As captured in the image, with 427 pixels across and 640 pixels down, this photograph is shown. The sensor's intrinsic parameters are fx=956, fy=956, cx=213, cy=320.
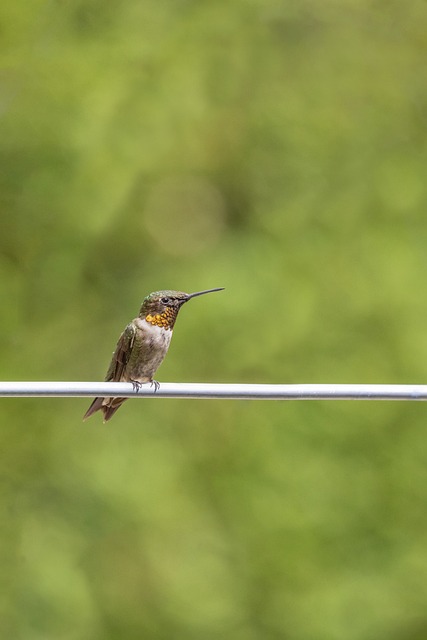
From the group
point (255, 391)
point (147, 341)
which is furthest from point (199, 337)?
point (255, 391)

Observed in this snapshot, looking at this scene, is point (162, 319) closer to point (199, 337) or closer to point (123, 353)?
point (123, 353)

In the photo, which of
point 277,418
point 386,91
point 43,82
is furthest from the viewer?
point 386,91

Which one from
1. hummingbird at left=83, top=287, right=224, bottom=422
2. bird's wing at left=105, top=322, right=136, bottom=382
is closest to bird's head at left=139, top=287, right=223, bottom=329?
hummingbird at left=83, top=287, right=224, bottom=422

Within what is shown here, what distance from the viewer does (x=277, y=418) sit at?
31.5ft

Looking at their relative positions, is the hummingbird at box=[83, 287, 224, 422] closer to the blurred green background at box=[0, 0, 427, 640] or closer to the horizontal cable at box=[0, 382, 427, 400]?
the horizontal cable at box=[0, 382, 427, 400]

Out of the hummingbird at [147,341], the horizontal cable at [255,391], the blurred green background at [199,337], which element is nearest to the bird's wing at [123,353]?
the hummingbird at [147,341]

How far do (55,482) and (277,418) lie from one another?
90.9 inches

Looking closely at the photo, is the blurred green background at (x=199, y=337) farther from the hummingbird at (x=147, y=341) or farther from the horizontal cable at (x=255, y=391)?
the horizontal cable at (x=255, y=391)

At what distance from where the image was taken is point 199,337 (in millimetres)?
9531

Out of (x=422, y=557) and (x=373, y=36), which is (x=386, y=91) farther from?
(x=422, y=557)

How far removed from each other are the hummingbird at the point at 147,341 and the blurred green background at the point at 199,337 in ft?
13.3

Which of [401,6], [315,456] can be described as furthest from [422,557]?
[401,6]

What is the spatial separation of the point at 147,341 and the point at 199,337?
441 cm

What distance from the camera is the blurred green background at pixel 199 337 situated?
30.5ft
